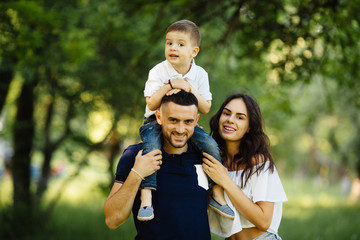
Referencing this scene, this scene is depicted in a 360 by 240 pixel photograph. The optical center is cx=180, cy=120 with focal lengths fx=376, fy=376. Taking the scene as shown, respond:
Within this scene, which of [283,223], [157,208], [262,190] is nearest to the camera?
[157,208]

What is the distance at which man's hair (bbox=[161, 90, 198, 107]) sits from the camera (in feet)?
8.24

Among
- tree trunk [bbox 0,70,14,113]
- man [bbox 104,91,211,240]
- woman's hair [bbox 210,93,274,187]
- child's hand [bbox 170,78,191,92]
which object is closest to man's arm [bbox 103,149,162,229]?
man [bbox 104,91,211,240]

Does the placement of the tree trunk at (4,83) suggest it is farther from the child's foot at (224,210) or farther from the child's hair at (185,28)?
the child's foot at (224,210)

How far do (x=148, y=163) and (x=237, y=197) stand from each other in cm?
66

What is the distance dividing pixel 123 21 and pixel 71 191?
977 centimetres

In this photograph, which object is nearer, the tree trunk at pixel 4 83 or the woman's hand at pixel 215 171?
the woman's hand at pixel 215 171

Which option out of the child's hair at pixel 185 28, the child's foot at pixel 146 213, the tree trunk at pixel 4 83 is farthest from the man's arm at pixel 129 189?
the tree trunk at pixel 4 83

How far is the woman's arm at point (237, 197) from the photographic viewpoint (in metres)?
2.58

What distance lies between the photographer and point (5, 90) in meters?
6.69

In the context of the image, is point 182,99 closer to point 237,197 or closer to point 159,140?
point 159,140

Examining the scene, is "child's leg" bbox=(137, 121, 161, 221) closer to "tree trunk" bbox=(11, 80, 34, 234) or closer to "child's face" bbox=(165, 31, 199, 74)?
"child's face" bbox=(165, 31, 199, 74)

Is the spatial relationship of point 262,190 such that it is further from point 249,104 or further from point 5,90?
point 5,90

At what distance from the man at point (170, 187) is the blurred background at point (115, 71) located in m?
1.41

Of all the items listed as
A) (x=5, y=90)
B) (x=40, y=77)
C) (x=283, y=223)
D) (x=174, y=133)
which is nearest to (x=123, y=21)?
(x=40, y=77)
